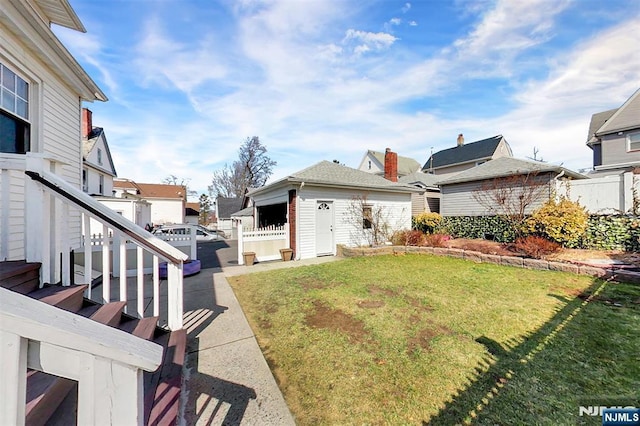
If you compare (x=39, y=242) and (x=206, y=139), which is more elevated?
(x=206, y=139)

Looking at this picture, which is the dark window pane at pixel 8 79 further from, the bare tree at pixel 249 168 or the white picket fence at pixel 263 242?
the bare tree at pixel 249 168

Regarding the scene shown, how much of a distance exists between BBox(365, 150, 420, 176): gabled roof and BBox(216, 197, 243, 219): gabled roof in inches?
712

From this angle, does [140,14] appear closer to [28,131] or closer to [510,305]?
[28,131]

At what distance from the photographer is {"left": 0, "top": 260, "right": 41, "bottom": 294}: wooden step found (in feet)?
7.03

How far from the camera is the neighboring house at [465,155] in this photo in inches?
933

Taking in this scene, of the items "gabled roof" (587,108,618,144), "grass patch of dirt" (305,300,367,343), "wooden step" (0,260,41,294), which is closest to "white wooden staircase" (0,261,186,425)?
"wooden step" (0,260,41,294)

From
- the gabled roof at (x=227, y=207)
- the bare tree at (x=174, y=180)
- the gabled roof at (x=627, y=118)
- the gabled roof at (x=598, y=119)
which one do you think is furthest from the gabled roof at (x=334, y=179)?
the bare tree at (x=174, y=180)

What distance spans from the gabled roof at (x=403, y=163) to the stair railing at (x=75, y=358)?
28.9m

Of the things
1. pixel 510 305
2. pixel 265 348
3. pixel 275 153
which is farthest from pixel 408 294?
pixel 275 153

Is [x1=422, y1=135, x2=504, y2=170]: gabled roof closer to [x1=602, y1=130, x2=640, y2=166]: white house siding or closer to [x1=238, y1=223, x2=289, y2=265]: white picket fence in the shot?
[x1=602, y1=130, x2=640, y2=166]: white house siding

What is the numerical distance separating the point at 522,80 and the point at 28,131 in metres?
14.2

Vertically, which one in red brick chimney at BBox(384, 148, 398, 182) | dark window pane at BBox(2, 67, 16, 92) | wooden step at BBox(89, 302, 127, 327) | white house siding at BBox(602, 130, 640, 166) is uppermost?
white house siding at BBox(602, 130, 640, 166)

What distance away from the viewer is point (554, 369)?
2.68m

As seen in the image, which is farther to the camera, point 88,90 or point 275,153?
point 275,153
